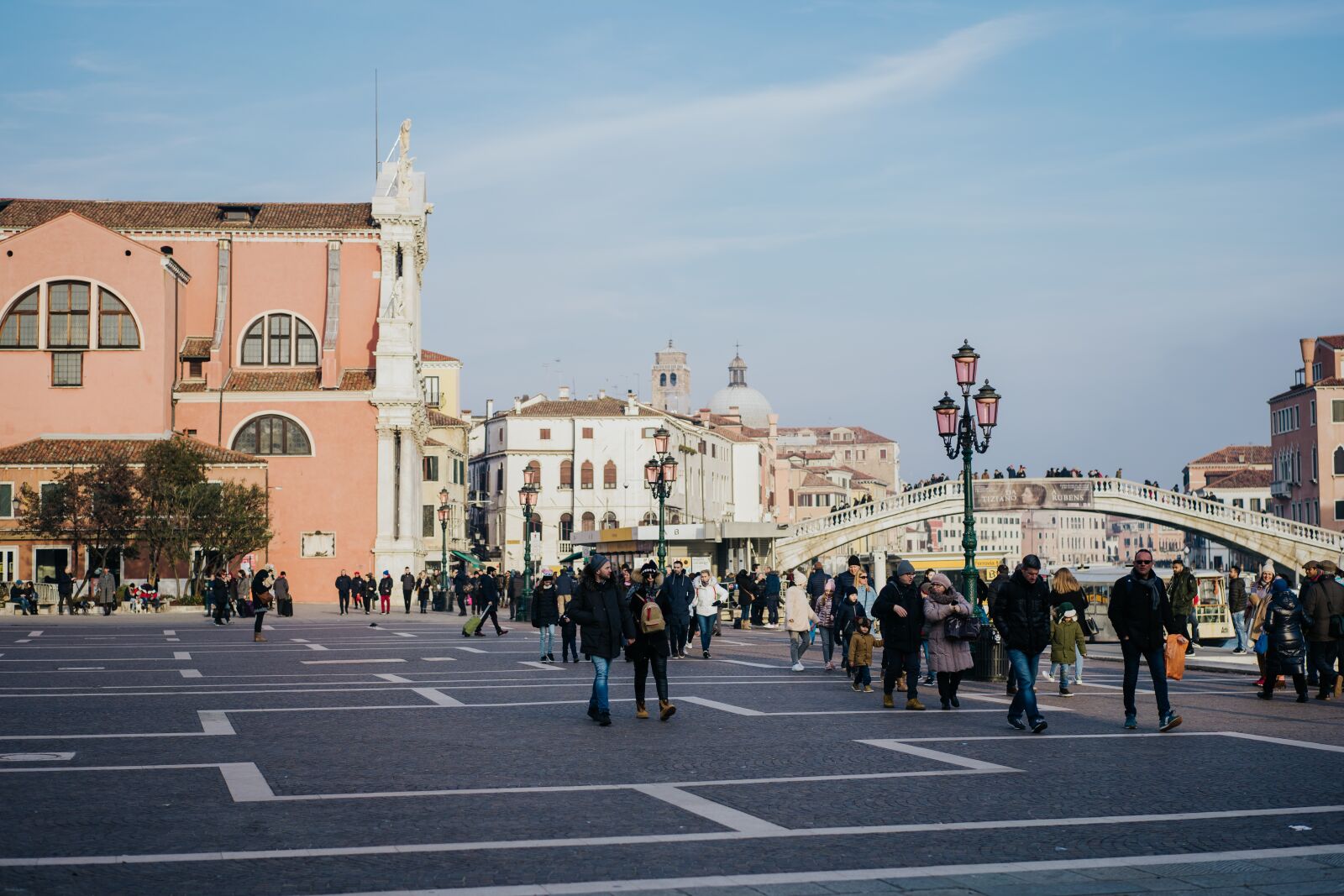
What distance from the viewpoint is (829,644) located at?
2361 cm

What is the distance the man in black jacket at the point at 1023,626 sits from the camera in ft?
49.8

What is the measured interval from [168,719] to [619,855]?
9.00 metres

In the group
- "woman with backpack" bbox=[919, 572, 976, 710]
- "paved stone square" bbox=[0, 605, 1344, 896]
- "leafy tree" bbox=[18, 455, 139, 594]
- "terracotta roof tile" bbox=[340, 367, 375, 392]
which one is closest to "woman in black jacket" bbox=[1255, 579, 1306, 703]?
"paved stone square" bbox=[0, 605, 1344, 896]

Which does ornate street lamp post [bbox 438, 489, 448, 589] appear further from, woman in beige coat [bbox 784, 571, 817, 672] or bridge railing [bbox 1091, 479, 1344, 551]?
woman in beige coat [bbox 784, 571, 817, 672]

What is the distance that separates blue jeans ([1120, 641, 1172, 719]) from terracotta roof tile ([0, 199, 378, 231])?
5340 centimetres

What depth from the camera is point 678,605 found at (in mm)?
26000

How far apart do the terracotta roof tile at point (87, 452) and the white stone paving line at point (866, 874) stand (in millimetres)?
48028

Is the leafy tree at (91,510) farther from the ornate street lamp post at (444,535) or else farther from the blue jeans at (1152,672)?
the blue jeans at (1152,672)

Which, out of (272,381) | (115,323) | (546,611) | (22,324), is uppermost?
(115,323)

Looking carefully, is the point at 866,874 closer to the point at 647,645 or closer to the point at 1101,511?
the point at 647,645

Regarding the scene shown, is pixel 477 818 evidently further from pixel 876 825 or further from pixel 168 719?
pixel 168 719

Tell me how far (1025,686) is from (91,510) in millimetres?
41176

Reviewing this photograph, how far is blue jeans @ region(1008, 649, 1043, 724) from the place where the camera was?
15.0 meters

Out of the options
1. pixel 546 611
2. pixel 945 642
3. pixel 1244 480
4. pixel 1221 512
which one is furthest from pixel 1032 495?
pixel 945 642
